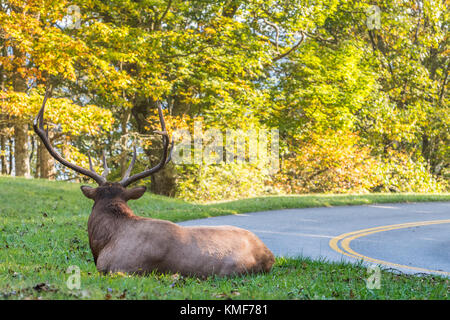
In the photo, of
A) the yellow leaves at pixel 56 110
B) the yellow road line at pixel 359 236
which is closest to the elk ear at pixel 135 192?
the yellow road line at pixel 359 236

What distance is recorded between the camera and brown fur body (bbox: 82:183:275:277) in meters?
5.88

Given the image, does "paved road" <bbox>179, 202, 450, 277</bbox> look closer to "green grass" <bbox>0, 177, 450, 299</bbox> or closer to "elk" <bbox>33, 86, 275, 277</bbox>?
"green grass" <bbox>0, 177, 450, 299</bbox>

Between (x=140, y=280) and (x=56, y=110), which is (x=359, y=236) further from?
(x=56, y=110)

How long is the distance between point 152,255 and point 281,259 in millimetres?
2545

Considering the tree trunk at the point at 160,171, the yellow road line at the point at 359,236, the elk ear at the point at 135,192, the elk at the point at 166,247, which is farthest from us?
the tree trunk at the point at 160,171

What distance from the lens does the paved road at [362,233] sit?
942 centimetres

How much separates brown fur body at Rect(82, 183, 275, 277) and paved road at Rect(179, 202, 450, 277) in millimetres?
2577

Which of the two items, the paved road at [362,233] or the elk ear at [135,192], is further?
the paved road at [362,233]

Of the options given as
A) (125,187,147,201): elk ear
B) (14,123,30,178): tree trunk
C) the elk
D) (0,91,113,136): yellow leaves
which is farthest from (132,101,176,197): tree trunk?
the elk

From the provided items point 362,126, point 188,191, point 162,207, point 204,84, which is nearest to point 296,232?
point 162,207

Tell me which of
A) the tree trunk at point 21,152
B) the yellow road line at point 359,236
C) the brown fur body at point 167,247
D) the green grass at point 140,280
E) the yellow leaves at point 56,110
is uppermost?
the yellow leaves at point 56,110

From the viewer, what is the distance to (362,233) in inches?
496

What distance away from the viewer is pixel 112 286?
16.1ft

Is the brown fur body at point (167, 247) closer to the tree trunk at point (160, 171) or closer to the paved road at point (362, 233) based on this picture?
the paved road at point (362, 233)
